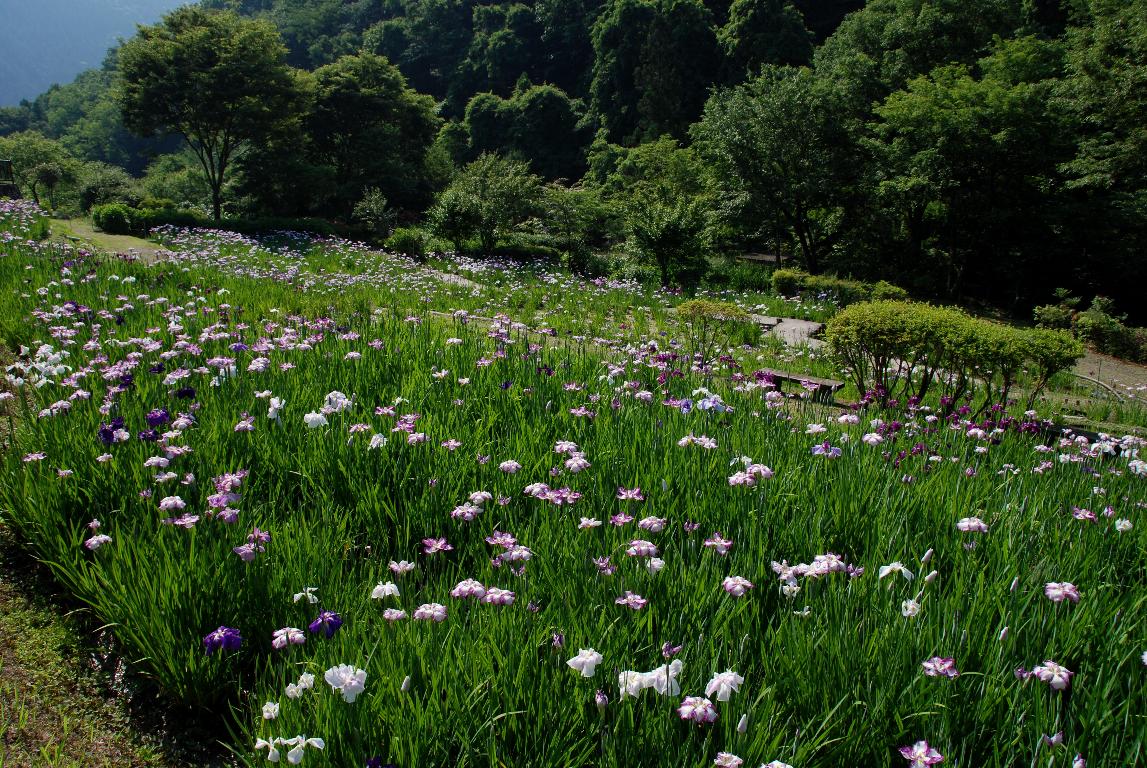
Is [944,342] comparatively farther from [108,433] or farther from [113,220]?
[113,220]

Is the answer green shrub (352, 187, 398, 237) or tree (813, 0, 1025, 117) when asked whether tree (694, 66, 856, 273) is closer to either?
tree (813, 0, 1025, 117)

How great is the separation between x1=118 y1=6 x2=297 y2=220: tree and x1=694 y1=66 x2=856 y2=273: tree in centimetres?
1656

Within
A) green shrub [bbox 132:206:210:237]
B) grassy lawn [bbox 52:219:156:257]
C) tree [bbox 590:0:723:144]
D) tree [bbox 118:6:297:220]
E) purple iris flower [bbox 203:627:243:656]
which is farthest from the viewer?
tree [bbox 590:0:723:144]

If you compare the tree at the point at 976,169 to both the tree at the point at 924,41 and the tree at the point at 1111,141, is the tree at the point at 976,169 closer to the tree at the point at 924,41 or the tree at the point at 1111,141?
the tree at the point at 1111,141

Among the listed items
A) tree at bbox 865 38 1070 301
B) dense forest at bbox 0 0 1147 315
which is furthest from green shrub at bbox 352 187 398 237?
tree at bbox 865 38 1070 301

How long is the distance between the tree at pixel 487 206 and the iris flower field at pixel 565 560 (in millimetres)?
14327

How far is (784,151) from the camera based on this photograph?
20.2 meters

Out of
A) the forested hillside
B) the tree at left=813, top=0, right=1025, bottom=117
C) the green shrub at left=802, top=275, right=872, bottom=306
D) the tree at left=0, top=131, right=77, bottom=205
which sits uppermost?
the forested hillside

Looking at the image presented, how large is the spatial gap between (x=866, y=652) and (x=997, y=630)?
1.70 ft

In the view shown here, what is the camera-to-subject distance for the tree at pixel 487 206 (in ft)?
61.5

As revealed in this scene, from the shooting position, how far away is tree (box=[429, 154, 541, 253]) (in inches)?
738

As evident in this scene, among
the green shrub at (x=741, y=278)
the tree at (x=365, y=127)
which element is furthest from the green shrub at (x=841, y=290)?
the tree at (x=365, y=127)

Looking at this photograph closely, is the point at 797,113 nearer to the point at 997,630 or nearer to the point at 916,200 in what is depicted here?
the point at 916,200

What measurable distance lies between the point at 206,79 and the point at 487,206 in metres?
11.9
